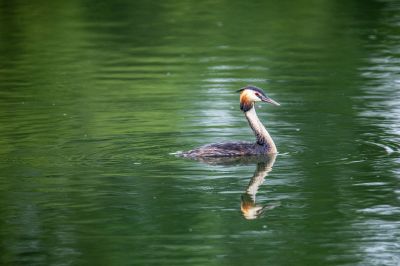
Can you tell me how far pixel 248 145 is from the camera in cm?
1393

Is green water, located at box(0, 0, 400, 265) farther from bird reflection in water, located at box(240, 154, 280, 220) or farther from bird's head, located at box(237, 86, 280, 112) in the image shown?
bird's head, located at box(237, 86, 280, 112)

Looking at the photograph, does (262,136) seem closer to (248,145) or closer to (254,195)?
(248,145)

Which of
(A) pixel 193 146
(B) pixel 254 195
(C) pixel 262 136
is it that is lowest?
(A) pixel 193 146

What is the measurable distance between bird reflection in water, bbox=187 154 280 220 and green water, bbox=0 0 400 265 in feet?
0.12

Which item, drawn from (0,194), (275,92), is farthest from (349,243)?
(275,92)

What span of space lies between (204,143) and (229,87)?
4.78 metres

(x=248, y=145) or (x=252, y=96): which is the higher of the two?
(x=252, y=96)

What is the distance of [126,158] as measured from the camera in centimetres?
1358

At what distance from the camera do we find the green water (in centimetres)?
1030

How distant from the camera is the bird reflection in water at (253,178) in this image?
11.4 m

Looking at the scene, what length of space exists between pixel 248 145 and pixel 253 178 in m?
1.24

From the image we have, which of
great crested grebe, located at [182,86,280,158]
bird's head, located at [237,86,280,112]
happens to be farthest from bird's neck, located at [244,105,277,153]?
bird's head, located at [237,86,280,112]

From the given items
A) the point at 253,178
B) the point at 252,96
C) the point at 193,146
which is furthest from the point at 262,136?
the point at 253,178

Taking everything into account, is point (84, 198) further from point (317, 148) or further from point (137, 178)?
point (317, 148)
